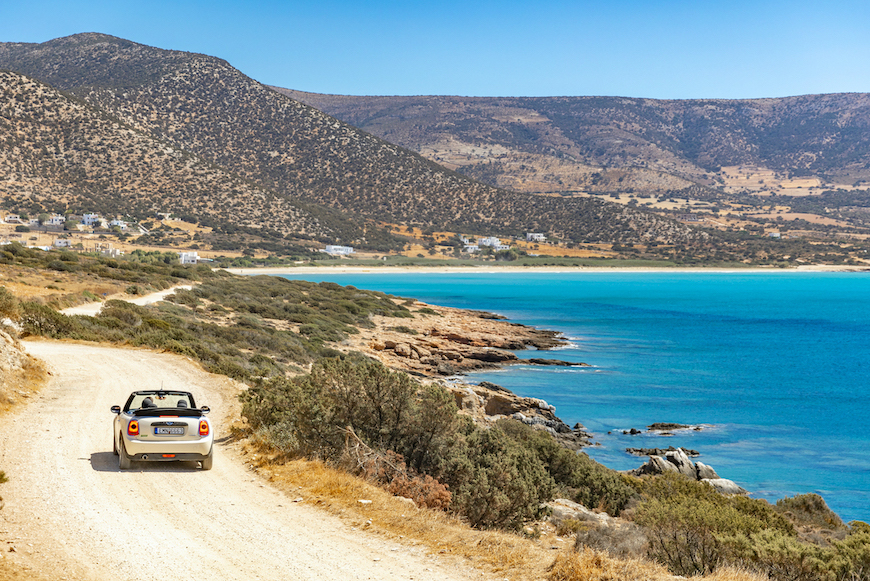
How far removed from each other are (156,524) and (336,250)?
10717 cm

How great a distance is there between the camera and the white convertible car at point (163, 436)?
9758mm

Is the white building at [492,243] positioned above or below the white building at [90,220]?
below

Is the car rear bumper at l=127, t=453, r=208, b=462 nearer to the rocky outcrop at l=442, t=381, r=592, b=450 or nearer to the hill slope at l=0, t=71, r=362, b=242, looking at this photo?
the rocky outcrop at l=442, t=381, r=592, b=450

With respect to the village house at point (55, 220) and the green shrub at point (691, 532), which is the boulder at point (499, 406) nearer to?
the green shrub at point (691, 532)

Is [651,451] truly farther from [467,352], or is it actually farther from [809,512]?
[467,352]

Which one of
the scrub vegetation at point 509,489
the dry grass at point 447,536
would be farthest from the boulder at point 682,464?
the dry grass at point 447,536

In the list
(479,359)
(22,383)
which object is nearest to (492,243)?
(479,359)

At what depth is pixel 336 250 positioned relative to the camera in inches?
4476

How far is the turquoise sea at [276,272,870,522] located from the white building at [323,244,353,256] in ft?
53.5

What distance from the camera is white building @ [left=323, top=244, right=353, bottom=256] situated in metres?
113

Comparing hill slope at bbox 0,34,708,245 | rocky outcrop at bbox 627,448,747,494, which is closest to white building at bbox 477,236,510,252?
hill slope at bbox 0,34,708,245

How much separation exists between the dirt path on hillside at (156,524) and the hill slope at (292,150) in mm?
108823

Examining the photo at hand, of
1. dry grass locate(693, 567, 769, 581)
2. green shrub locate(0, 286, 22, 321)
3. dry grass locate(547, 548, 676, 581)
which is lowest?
dry grass locate(693, 567, 769, 581)

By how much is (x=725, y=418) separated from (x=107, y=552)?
2866 cm
